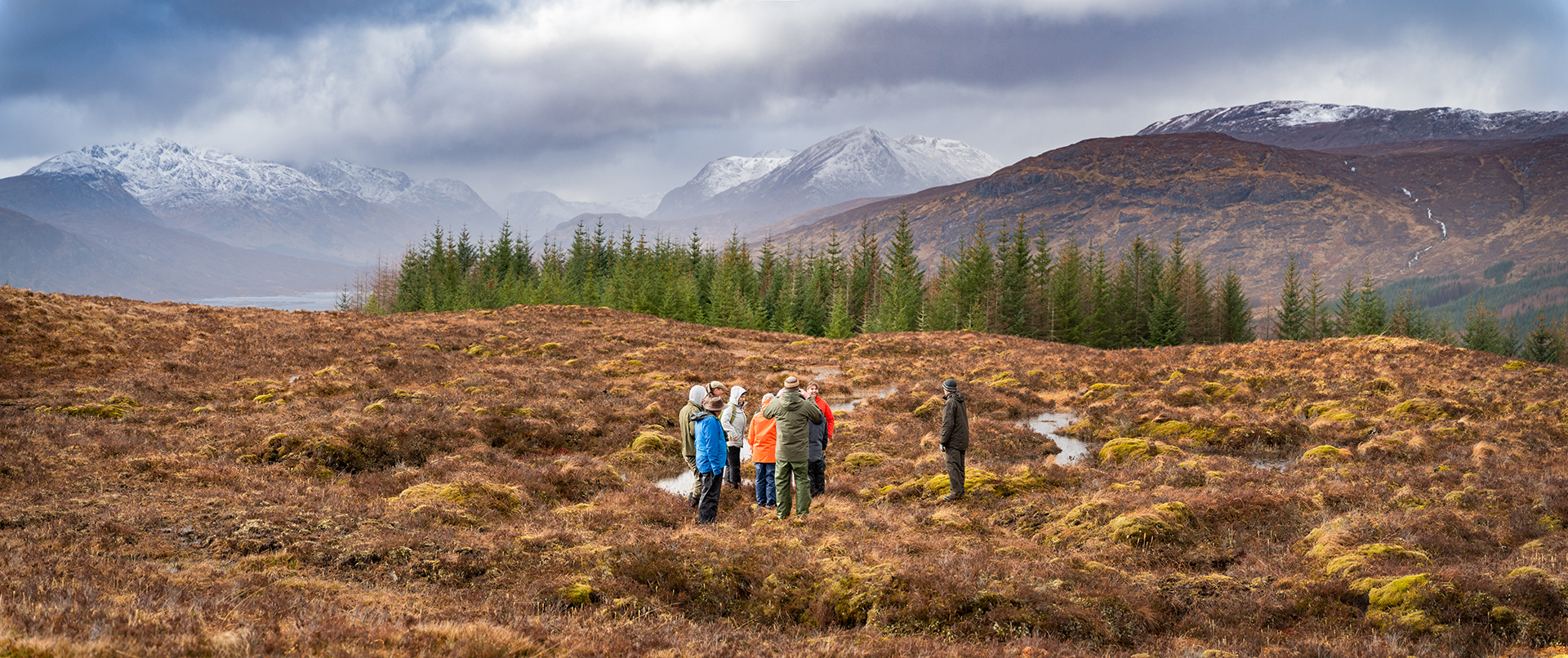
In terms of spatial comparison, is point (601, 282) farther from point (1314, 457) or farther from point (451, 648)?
point (451, 648)

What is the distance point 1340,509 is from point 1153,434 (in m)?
9.59

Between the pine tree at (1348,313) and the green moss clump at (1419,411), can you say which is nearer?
the green moss clump at (1419,411)

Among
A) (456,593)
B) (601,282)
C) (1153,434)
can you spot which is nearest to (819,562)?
(456,593)

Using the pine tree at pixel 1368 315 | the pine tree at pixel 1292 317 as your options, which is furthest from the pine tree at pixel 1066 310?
the pine tree at pixel 1368 315

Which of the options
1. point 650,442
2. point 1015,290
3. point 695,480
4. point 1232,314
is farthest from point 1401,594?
point 1232,314

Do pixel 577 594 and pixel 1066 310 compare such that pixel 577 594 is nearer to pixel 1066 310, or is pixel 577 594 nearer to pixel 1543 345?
pixel 1066 310

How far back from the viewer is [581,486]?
53.5 ft

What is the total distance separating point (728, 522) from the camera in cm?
1337

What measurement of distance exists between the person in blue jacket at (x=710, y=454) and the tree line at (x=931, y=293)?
52082 mm

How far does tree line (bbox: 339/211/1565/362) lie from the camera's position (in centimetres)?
6950

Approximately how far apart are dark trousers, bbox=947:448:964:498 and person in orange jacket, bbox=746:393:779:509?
3824 mm

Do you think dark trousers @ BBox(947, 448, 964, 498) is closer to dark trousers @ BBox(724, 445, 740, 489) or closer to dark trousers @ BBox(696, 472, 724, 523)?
dark trousers @ BBox(724, 445, 740, 489)

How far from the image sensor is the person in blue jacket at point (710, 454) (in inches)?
504

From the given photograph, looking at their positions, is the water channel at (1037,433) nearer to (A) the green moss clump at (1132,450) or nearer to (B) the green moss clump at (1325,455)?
(A) the green moss clump at (1132,450)
